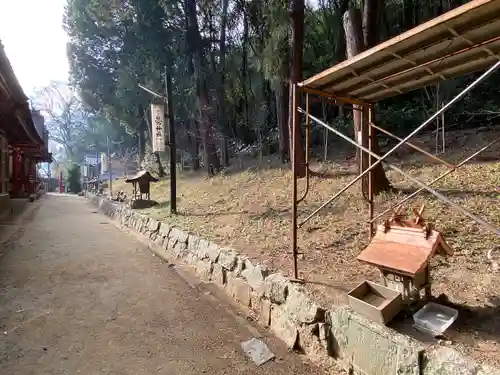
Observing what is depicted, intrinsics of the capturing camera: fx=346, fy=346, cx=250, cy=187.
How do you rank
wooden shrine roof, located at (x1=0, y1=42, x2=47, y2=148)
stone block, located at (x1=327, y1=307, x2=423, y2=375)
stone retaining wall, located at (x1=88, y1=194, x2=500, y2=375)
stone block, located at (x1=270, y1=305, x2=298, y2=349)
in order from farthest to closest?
wooden shrine roof, located at (x1=0, y1=42, x2=47, y2=148) < stone block, located at (x1=270, y1=305, x2=298, y2=349) < stone block, located at (x1=327, y1=307, x2=423, y2=375) < stone retaining wall, located at (x1=88, y1=194, x2=500, y2=375)

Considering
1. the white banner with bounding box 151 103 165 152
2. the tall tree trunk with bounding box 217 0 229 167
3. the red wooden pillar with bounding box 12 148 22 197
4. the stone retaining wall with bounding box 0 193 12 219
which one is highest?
the tall tree trunk with bounding box 217 0 229 167

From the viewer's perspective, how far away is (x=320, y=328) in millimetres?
3078

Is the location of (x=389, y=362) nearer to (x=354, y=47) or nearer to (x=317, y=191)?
(x=317, y=191)

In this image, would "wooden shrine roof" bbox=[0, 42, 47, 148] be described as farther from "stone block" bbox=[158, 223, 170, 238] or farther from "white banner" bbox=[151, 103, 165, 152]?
"stone block" bbox=[158, 223, 170, 238]

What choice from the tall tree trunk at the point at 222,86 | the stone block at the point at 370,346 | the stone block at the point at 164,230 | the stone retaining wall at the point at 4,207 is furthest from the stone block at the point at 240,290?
the tall tree trunk at the point at 222,86

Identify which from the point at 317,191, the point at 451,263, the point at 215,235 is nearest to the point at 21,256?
the point at 215,235

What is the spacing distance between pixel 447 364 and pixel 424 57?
2609 millimetres

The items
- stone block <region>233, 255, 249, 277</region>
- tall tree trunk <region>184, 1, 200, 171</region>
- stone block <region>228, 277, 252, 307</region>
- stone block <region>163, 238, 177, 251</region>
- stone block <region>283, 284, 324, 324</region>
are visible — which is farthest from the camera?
tall tree trunk <region>184, 1, 200, 171</region>

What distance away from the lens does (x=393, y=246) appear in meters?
2.95

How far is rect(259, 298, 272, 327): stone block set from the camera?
3941mm

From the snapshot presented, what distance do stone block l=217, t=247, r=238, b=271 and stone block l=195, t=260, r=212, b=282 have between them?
15.5 inches

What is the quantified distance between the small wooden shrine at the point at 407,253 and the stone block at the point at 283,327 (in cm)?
104

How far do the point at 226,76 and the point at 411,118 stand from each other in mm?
9522

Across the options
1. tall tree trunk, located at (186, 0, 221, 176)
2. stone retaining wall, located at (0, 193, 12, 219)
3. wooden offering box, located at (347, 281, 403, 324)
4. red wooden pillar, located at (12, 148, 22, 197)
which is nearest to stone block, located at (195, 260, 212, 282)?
wooden offering box, located at (347, 281, 403, 324)
